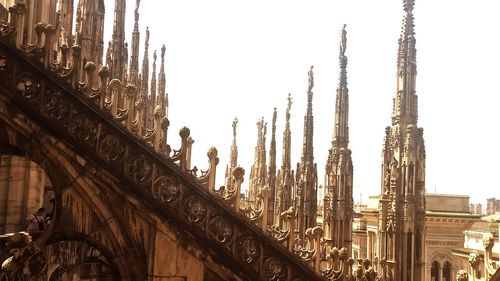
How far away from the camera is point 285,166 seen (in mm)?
32156

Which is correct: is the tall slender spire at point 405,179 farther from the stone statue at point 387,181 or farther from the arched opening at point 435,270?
the arched opening at point 435,270

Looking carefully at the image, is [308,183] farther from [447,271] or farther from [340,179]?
[447,271]

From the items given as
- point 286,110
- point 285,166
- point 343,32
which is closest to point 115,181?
point 343,32

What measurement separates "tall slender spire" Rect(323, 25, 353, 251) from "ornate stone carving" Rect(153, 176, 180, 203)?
11.8 meters


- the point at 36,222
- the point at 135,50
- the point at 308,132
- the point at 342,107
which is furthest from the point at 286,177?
the point at 36,222

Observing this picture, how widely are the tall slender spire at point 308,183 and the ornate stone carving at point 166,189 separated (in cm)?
1429

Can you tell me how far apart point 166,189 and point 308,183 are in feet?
54.0

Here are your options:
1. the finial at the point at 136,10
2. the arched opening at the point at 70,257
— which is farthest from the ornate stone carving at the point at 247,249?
the finial at the point at 136,10

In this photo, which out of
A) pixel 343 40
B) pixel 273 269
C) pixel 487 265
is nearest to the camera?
pixel 273 269

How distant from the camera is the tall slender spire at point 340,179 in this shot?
61.4 feet

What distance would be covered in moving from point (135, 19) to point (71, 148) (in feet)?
86.3

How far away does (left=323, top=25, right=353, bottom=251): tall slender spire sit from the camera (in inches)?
736

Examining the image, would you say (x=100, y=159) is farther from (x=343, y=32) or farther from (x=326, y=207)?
(x=343, y=32)

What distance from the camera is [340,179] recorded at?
1903 centimetres
